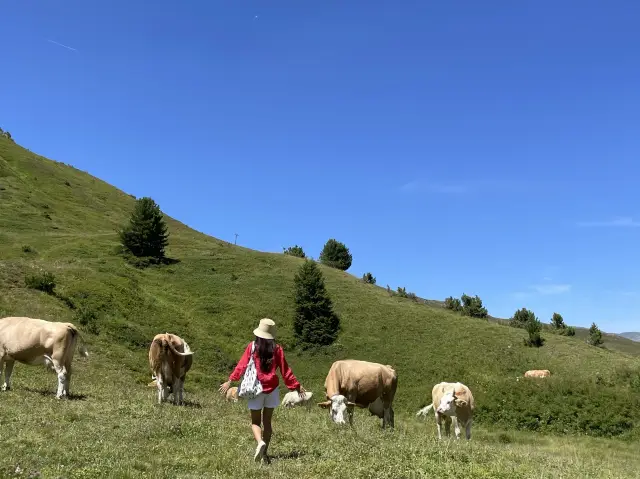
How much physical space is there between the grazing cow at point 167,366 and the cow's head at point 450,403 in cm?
800

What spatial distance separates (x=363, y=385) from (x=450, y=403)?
124 inches

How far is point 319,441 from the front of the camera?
33.6ft

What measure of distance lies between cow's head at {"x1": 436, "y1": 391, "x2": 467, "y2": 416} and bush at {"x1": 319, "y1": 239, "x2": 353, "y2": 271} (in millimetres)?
76350

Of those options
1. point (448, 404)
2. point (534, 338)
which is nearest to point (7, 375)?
point (448, 404)

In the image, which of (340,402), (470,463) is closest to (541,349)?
(340,402)

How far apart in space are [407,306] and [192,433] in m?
49.7

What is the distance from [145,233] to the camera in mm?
61031

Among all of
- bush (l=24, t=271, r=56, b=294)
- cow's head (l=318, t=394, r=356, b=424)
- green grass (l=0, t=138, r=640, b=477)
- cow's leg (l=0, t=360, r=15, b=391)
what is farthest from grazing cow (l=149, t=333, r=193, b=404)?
bush (l=24, t=271, r=56, b=294)

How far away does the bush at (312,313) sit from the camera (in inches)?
1876

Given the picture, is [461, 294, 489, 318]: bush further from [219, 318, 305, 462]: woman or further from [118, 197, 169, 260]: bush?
[219, 318, 305, 462]: woman

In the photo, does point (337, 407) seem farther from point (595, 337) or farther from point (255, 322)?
point (595, 337)

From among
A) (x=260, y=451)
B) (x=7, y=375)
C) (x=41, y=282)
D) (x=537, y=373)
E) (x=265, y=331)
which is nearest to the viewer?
(x=260, y=451)

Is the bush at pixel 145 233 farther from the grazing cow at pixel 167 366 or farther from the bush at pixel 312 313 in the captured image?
the grazing cow at pixel 167 366

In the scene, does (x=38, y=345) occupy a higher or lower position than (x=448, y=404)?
lower
